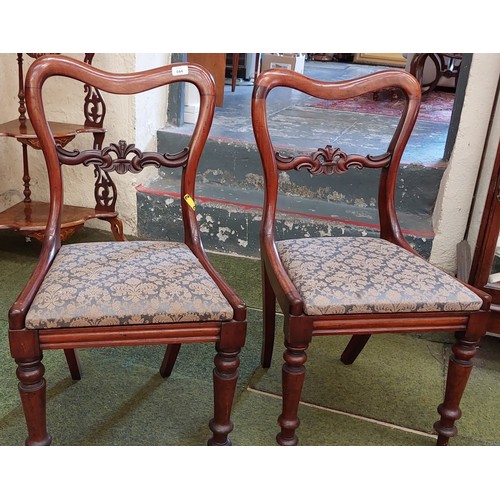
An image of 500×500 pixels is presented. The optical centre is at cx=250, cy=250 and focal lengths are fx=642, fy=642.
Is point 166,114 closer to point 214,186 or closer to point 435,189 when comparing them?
point 214,186

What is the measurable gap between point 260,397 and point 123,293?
2.33 feet

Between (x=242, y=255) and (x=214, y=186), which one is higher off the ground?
(x=214, y=186)

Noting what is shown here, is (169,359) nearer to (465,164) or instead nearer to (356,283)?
(356,283)

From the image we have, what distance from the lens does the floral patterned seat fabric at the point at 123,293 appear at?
1.45 metres

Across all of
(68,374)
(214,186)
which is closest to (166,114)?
(214,186)

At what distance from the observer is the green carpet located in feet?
6.03

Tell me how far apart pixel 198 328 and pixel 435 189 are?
184cm

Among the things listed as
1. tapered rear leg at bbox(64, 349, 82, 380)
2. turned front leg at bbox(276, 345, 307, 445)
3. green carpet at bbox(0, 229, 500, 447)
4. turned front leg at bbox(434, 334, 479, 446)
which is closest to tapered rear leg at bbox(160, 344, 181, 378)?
green carpet at bbox(0, 229, 500, 447)

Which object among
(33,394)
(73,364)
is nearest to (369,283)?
(33,394)

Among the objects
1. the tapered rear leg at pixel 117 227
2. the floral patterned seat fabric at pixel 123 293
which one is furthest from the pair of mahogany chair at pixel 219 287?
the tapered rear leg at pixel 117 227

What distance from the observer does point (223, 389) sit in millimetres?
1562

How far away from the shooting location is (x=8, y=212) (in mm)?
2977

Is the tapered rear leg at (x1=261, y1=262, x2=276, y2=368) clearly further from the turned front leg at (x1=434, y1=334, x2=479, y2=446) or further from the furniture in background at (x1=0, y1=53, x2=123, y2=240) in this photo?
the furniture in background at (x1=0, y1=53, x2=123, y2=240)
